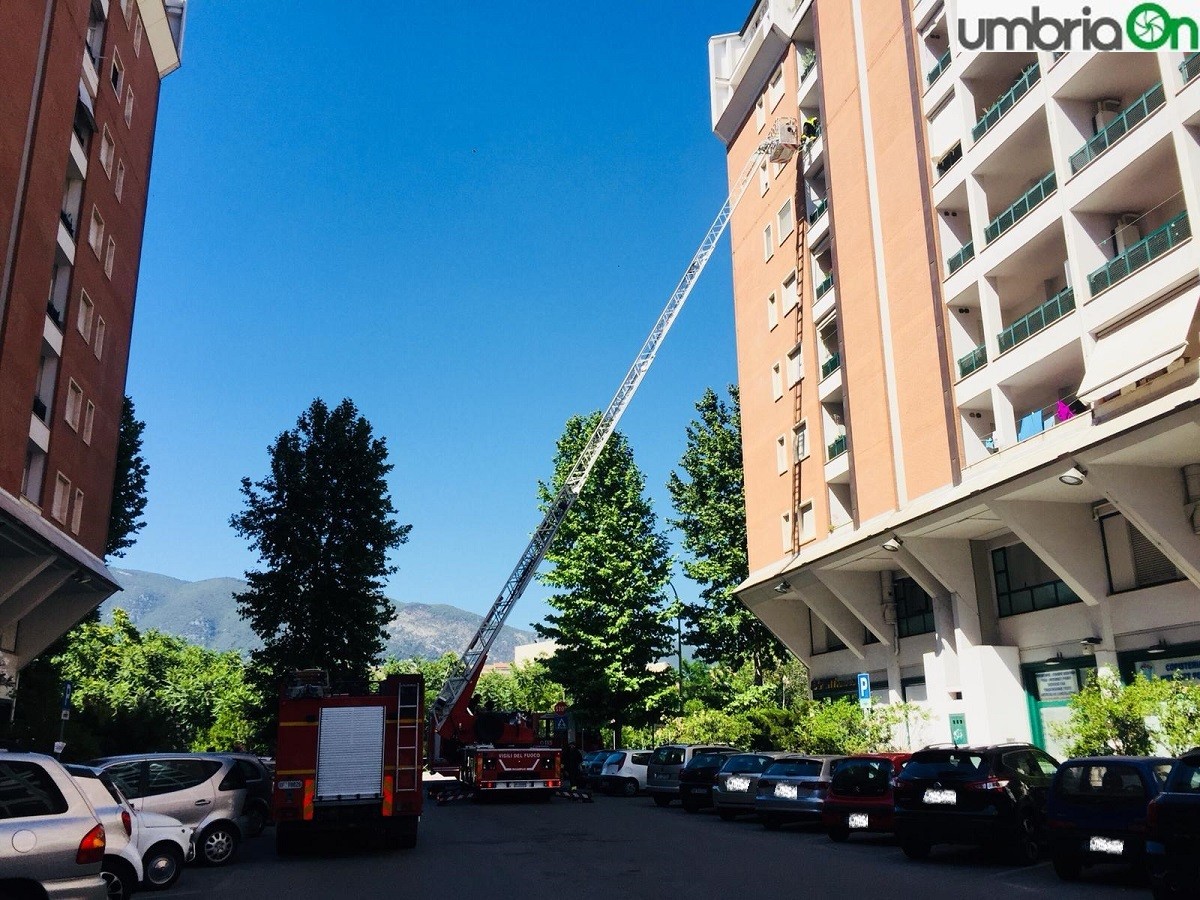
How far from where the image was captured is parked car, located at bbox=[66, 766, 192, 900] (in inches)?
347

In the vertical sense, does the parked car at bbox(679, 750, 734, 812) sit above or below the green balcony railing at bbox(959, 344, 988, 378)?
below

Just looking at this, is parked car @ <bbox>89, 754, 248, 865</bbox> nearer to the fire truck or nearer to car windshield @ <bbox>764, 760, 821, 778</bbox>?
the fire truck

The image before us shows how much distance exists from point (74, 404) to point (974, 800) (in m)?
25.2

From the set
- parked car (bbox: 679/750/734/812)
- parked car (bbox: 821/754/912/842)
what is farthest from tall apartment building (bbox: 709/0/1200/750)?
parked car (bbox: 821/754/912/842)

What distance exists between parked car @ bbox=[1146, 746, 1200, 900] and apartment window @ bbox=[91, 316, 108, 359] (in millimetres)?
29081

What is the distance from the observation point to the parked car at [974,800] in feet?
40.9

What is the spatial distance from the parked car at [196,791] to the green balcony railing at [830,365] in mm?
20429

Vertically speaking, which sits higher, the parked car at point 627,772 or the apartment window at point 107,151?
the apartment window at point 107,151

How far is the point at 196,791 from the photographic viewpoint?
1361cm

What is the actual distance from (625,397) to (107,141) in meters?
20.3

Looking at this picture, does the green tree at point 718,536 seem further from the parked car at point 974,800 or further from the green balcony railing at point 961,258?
the parked car at point 974,800

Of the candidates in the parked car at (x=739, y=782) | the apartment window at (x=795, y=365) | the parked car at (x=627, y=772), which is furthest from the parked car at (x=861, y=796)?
the apartment window at (x=795, y=365)

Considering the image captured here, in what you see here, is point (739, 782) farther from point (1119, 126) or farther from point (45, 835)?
point (45, 835)

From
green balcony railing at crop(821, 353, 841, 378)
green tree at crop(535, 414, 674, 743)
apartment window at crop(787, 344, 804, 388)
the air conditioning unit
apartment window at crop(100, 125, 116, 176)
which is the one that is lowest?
green tree at crop(535, 414, 674, 743)
